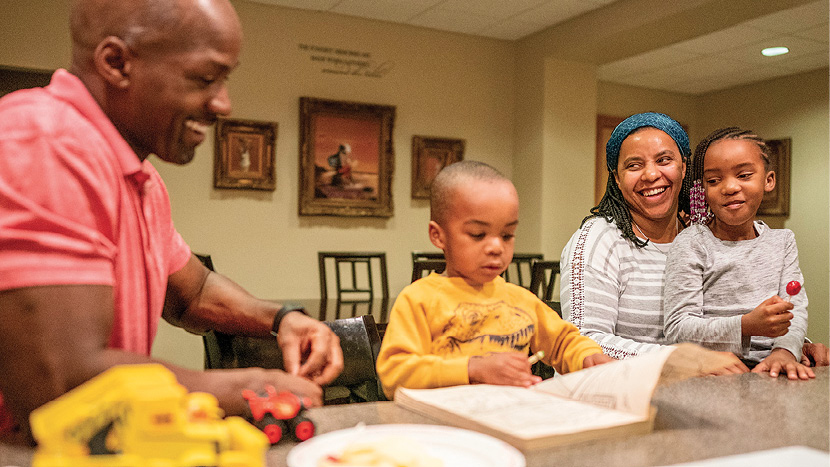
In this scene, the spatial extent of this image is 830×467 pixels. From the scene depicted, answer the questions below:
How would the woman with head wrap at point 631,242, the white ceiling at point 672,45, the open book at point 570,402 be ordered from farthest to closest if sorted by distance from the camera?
the white ceiling at point 672,45
the woman with head wrap at point 631,242
the open book at point 570,402

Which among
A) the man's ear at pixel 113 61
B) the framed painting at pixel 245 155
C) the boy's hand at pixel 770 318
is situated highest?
the framed painting at pixel 245 155

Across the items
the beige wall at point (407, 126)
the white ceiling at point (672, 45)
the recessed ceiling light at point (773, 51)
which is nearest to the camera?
the beige wall at point (407, 126)

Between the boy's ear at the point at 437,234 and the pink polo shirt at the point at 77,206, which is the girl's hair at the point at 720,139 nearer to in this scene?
the boy's ear at the point at 437,234

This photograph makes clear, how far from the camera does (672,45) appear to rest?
5.87 m

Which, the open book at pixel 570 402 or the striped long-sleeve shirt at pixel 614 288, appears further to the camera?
the striped long-sleeve shirt at pixel 614 288

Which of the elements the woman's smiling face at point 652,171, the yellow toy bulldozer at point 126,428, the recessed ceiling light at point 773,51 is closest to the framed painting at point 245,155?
the woman's smiling face at point 652,171

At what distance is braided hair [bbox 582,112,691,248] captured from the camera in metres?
1.68

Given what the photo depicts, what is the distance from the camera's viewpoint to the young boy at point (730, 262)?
147 centimetres

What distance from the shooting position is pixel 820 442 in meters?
0.82

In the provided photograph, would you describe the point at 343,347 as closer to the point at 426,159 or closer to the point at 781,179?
the point at 426,159

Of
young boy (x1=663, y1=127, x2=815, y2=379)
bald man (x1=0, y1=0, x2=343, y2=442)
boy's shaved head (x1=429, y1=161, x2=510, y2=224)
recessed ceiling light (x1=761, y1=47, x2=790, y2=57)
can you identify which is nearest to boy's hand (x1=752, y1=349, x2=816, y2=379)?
young boy (x1=663, y1=127, x2=815, y2=379)

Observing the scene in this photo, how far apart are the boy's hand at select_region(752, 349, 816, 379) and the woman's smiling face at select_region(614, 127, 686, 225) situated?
17.4 inches

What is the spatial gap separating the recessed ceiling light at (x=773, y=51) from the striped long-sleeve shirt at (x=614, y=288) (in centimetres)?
544

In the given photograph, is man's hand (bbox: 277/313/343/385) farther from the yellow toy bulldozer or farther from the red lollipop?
the red lollipop
